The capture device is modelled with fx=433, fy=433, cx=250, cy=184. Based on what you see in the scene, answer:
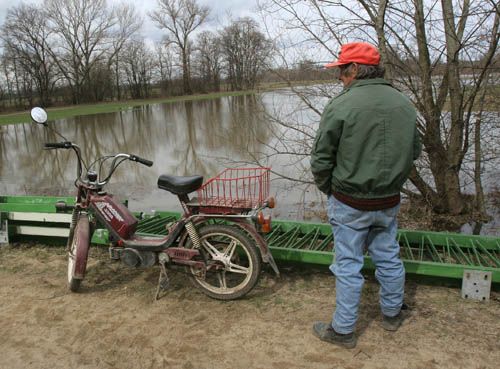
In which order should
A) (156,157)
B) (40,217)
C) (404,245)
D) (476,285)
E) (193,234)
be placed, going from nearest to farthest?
(476,285) < (193,234) < (404,245) < (40,217) < (156,157)

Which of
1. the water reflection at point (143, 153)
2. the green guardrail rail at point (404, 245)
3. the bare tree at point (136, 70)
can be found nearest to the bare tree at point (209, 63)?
the bare tree at point (136, 70)

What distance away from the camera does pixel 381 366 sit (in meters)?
2.65

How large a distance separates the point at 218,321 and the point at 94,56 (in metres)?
51.4

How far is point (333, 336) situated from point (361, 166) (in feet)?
3.83

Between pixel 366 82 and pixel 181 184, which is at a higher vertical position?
pixel 366 82

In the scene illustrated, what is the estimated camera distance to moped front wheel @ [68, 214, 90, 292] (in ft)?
12.1

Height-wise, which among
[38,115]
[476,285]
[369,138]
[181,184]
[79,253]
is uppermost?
[38,115]

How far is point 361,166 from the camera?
2.58 m

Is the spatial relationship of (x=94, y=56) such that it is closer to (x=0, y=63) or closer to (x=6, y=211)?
(x=0, y=63)

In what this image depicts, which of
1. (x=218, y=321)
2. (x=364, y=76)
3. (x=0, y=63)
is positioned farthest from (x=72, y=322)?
(x=0, y=63)

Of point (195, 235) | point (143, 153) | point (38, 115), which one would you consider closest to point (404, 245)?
point (195, 235)

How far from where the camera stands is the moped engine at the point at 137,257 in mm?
3641

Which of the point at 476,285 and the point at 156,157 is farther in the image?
the point at 156,157

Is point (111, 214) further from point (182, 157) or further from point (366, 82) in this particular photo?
point (182, 157)
